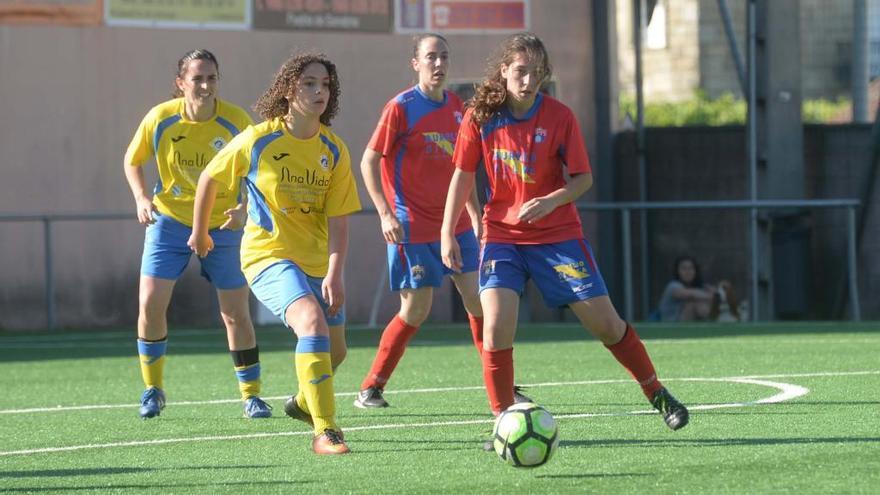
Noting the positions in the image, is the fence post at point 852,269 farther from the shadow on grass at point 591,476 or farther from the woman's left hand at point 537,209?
the shadow on grass at point 591,476

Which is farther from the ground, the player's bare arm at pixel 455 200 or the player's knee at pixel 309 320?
the player's bare arm at pixel 455 200

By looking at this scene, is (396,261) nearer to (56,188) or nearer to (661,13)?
(56,188)

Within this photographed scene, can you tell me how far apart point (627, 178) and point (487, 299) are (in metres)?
14.8

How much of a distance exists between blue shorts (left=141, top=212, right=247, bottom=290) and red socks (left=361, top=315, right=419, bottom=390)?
2.92 ft

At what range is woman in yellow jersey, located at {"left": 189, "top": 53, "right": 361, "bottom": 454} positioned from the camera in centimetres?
779

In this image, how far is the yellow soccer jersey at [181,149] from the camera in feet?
30.3

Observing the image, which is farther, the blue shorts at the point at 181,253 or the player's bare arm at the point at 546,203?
the blue shorts at the point at 181,253

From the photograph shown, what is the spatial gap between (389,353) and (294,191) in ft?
6.67

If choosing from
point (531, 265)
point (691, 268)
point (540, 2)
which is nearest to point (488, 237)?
point (531, 265)

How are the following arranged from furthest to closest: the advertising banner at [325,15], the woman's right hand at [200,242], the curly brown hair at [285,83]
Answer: the advertising banner at [325,15], the woman's right hand at [200,242], the curly brown hair at [285,83]

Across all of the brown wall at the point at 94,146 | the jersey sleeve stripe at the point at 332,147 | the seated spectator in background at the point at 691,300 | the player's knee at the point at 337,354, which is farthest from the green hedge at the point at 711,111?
the jersey sleeve stripe at the point at 332,147

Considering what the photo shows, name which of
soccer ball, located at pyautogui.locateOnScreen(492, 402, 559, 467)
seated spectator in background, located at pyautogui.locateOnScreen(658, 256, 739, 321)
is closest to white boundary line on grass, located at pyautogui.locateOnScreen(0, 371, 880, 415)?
soccer ball, located at pyautogui.locateOnScreen(492, 402, 559, 467)

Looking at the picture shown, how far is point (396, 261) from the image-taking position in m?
9.62

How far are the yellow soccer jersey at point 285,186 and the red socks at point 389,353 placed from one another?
1.68 m
